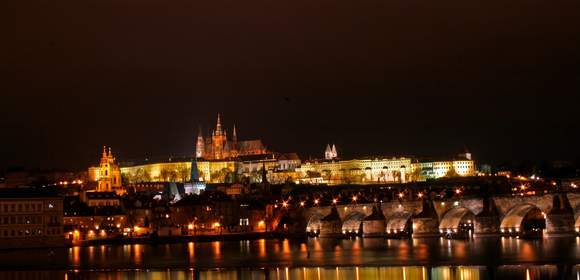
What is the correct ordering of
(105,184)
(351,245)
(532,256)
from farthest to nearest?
(105,184), (351,245), (532,256)

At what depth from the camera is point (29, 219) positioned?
73875 millimetres

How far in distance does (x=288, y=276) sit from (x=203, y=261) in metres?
12.2

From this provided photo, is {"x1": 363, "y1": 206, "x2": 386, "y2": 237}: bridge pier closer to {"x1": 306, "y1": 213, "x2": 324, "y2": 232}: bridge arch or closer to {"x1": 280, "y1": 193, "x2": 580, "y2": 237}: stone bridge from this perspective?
{"x1": 280, "y1": 193, "x2": 580, "y2": 237}: stone bridge

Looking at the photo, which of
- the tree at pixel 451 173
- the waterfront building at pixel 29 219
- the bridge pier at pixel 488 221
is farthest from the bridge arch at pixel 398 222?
the tree at pixel 451 173

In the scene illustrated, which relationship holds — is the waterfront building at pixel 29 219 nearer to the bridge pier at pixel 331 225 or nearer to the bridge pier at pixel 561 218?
the bridge pier at pixel 331 225

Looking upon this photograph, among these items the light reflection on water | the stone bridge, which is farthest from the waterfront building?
the light reflection on water

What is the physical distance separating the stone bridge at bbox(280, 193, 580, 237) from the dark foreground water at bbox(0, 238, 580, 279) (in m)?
3.03

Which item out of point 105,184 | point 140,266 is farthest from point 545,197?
point 105,184

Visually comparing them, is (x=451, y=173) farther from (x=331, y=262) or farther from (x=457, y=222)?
(x=331, y=262)

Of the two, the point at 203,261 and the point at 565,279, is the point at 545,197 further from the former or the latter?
the point at 565,279

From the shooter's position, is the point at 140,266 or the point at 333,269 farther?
the point at 140,266

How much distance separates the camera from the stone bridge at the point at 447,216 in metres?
62.3

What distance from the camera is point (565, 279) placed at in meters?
38.0

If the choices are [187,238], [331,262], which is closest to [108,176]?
[187,238]
